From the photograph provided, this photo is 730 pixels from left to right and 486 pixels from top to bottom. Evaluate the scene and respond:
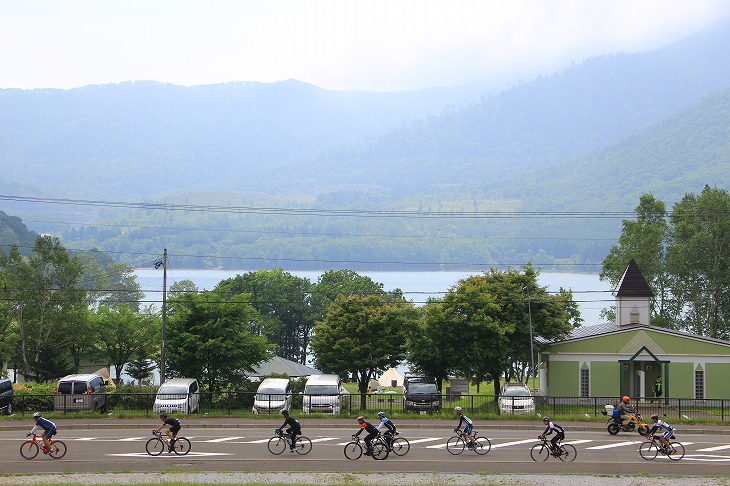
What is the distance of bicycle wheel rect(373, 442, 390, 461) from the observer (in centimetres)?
2728

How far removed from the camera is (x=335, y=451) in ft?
94.7

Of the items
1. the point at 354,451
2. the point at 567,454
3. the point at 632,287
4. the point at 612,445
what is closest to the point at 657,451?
the point at 612,445

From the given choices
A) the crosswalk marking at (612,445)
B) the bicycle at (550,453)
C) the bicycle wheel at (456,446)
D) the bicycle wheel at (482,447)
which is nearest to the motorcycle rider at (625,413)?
the crosswalk marking at (612,445)

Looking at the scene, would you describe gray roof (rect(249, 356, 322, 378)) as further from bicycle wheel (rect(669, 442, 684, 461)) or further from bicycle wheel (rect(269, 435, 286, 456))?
bicycle wheel (rect(669, 442, 684, 461))

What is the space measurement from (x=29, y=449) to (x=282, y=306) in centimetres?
7529

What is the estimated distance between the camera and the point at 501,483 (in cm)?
2292

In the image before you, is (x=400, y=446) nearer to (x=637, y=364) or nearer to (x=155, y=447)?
(x=155, y=447)

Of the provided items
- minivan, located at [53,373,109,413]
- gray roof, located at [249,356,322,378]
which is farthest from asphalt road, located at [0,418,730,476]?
gray roof, located at [249,356,322,378]

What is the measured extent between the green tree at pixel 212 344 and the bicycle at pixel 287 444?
58.5 ft

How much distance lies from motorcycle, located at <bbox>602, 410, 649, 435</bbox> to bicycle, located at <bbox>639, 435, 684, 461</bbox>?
1589 mm

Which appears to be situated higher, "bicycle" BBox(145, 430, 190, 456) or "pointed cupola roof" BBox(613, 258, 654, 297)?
"pointed cupola roof" BBox(613, 258, 654, 297)

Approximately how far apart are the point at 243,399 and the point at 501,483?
70.2ft

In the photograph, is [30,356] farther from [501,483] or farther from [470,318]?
[501,483]

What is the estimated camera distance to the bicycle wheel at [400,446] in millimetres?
28000
